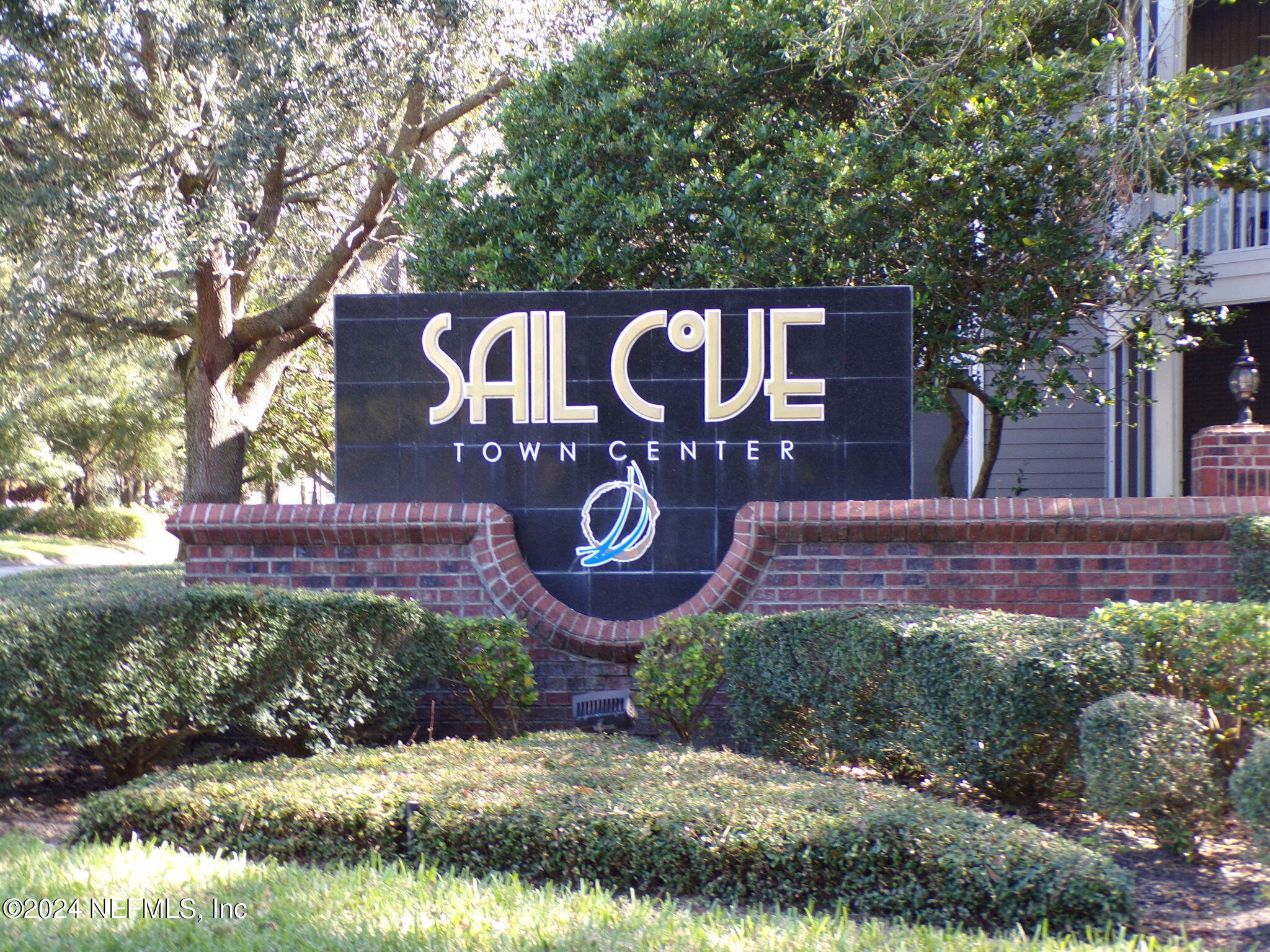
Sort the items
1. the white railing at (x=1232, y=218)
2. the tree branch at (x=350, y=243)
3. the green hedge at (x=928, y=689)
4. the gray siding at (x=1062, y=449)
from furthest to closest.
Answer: the tree branch at (x=350, y=243), the gray siding at (x=1062, y=449), the white railing at (x=1232, y=218), the green hedge at (x=928, y=689)

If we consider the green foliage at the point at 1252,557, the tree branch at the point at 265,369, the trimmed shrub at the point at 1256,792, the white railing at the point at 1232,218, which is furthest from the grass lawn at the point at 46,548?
the trimmed shrub at the point at 1256,792

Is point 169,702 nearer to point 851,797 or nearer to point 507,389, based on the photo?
point 507,389

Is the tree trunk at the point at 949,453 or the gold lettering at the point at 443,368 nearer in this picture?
the gold lettering at the point at 443,368

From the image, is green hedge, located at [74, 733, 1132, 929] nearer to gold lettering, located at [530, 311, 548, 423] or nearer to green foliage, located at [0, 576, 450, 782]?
green foliage, located at [0, 576, 450, 782]

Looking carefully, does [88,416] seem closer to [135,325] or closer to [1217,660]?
[135,325]

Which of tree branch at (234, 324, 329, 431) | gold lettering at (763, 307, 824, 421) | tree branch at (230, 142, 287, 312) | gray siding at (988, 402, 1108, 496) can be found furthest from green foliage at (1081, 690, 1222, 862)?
tree branch at (234, 324, 329, 431)

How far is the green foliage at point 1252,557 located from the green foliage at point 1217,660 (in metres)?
1.19

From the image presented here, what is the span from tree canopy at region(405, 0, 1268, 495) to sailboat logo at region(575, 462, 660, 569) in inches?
121

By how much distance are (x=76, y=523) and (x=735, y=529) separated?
106ft

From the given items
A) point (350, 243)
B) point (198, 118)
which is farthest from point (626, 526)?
point (350, 243)

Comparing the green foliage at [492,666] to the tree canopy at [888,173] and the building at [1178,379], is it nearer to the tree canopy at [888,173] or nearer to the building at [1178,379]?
the tree canopy at [888,173]

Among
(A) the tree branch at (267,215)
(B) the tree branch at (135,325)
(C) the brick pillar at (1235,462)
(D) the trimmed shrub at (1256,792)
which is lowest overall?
(D) the trimmed shrub at (1256,792)

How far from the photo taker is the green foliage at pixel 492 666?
Answer: 20.1 feet

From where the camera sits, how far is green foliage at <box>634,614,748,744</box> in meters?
5.86
